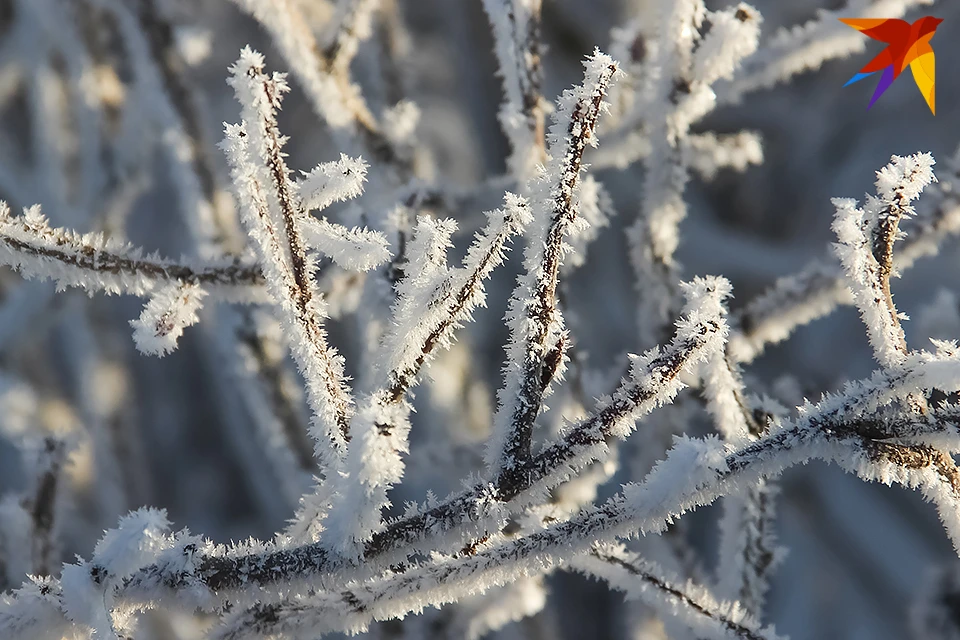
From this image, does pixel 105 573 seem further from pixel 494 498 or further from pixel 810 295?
pixel 810 295

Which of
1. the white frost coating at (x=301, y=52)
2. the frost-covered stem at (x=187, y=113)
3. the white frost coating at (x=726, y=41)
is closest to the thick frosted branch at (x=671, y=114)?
the white frost coating at (x=726, y=41)

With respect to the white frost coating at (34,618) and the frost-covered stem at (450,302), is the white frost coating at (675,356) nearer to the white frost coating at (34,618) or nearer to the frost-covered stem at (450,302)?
the frost-covered stem at (450,302)

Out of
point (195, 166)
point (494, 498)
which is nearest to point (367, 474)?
point (494, 498)

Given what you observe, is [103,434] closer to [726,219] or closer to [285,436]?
[285,436]

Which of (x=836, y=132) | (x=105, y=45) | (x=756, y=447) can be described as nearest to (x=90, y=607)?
(x=756, y=447)

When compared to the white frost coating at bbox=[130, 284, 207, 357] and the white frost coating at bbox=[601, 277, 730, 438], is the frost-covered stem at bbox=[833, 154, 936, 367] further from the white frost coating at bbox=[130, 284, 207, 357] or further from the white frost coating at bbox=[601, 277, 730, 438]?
the white frost coating at bbox=[130, 284, 207, 357]

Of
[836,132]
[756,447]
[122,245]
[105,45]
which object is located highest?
[105,45]

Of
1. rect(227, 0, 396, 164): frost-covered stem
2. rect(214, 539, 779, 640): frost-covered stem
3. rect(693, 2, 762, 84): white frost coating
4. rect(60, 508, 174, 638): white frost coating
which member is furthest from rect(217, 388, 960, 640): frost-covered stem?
rect(227, 0, 396, 164): frost-covered stem
